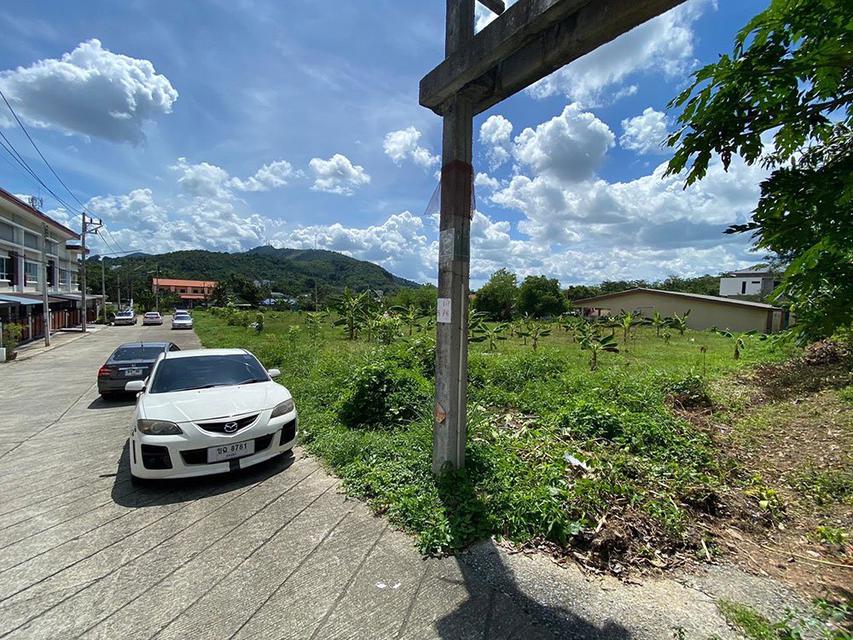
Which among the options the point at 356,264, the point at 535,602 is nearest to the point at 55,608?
the point at 535,602

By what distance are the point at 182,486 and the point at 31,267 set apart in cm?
3798

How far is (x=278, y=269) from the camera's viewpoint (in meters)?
128

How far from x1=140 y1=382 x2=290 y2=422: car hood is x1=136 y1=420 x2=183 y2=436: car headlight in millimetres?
53

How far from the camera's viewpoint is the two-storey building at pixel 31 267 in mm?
22000

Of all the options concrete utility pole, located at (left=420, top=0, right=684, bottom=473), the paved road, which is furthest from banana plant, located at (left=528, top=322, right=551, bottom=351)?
the paved road

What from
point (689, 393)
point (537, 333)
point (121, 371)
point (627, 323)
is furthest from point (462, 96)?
point (537, 333)

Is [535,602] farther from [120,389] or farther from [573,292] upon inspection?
[573,292]

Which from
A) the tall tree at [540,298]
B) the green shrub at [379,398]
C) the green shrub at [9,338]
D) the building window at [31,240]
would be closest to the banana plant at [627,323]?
the green shrub at [379,398]

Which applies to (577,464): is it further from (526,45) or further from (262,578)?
(526,45)

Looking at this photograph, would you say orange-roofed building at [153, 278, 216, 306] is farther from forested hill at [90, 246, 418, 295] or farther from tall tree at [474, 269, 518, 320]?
tall tree at [474, 269, 518, 320]

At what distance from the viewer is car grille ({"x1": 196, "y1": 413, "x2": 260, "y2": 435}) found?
4.18 metres

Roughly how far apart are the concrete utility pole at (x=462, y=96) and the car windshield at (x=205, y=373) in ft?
10.5

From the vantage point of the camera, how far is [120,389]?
331 inches

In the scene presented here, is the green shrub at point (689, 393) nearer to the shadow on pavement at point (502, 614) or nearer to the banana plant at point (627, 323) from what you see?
the shadow on pavement at point (502, 614)
